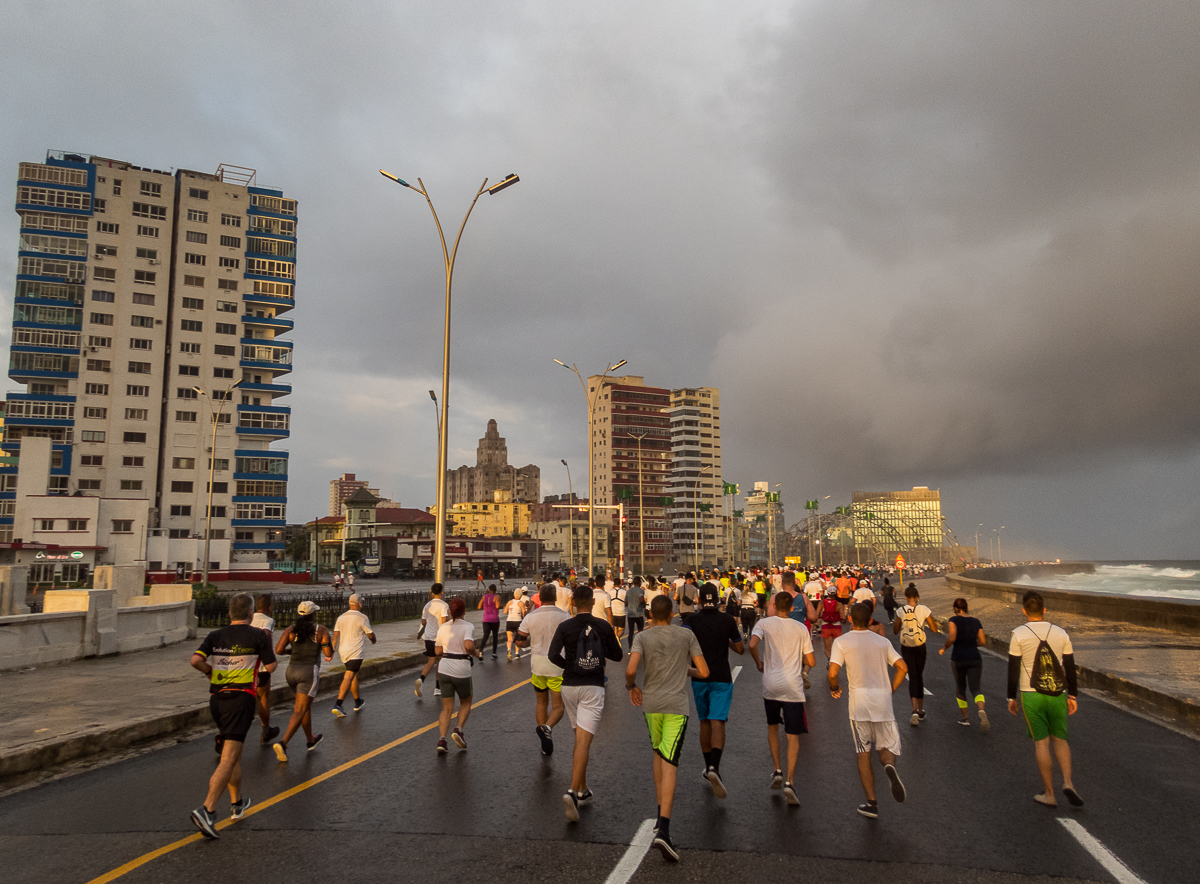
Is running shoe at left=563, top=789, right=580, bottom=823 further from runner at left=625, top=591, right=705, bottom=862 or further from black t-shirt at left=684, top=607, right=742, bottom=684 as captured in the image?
black t-shirt at left=684, top=607, right=742, bottom=684

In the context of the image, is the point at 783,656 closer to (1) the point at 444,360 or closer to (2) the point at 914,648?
(2) the point at 914,648

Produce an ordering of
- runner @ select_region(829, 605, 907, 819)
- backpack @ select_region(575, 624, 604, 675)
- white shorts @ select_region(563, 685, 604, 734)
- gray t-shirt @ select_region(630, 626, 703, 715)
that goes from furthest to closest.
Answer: backpack @ select_region(575, 624, 604, 675)
white shorts @ select_region(563, 685, 604, 734)
runner @ select_region(829, 605, 907, 819)
gray t-shirt @ select_region(630, 626, 703, 715)

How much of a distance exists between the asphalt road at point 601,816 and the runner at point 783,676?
465 mm

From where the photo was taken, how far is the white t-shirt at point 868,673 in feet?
20.6

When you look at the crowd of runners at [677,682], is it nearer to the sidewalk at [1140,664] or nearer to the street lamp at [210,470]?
the sidewalk at [1140,664]

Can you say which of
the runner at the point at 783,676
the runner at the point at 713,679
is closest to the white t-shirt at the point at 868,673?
the runner at the point at 783,676

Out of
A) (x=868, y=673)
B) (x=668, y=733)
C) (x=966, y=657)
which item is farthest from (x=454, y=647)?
(x=966, y=657)

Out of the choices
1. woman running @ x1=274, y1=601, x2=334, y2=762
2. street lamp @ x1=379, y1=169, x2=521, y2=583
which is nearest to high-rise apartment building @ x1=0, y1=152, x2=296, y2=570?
street lamp @ x1=379, y1=169, x2=521, y2=583

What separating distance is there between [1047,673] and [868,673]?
67.2 inches

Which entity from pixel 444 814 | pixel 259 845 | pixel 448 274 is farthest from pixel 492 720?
pixel 448 274

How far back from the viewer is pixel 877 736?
632 cm

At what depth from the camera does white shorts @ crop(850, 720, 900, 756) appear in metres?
6.29

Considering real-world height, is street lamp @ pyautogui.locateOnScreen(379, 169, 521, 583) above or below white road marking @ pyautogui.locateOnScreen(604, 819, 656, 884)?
above

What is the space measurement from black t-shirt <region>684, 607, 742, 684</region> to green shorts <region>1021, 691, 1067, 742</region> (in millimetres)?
2564
